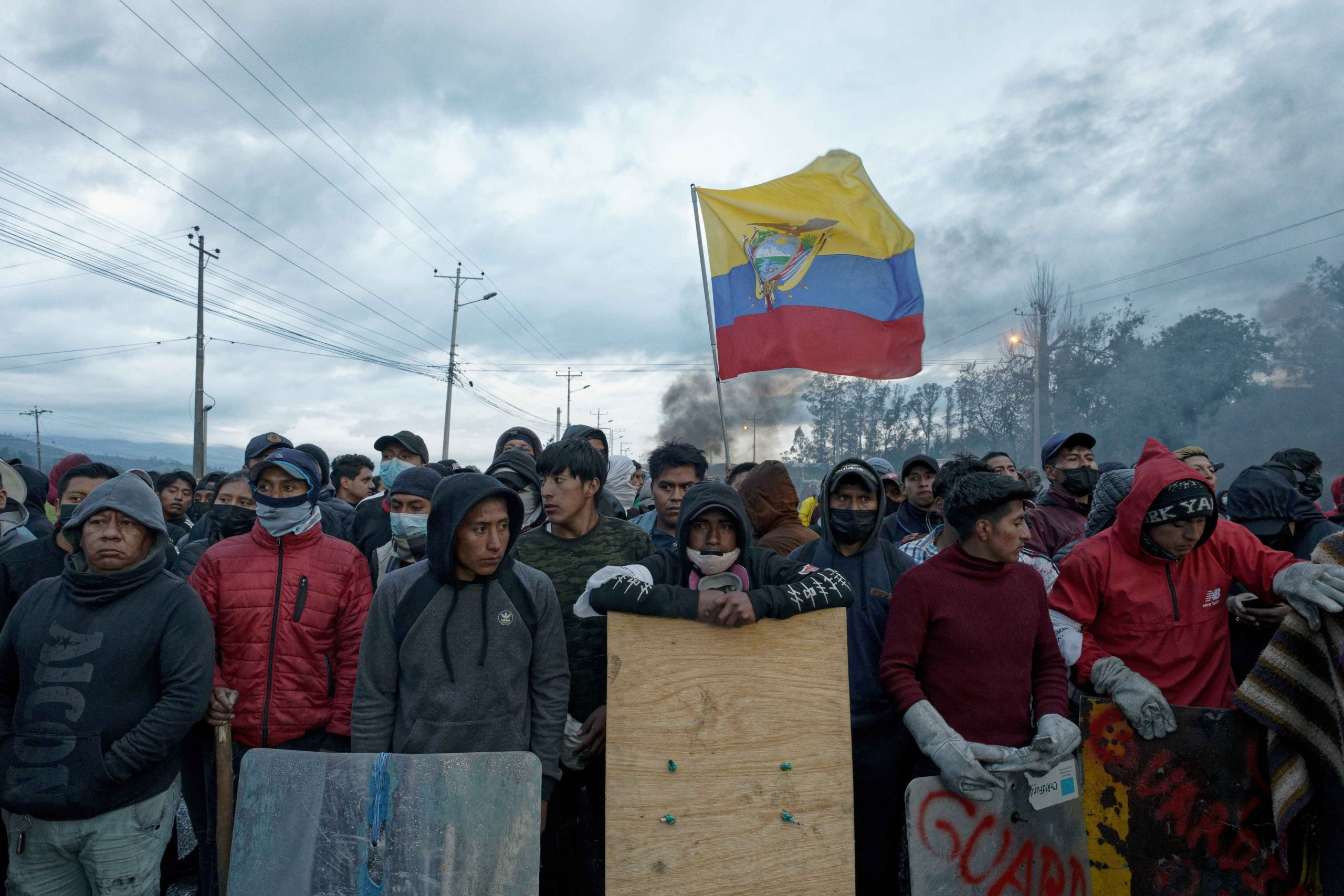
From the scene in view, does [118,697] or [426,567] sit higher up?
[426,567]

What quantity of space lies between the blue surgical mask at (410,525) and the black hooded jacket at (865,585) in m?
1.88

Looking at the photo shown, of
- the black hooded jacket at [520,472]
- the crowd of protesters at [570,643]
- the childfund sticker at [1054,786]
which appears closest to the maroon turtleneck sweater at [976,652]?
the crowd of protesters at [570,643]

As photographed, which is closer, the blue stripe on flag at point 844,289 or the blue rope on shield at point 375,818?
the blue rope on shield at point 375,818

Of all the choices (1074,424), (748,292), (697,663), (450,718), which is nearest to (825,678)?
(697,663)

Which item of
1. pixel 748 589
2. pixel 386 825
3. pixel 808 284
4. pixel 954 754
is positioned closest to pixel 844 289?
pixel 808 284

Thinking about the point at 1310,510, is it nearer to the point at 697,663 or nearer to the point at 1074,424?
the point at 697,663

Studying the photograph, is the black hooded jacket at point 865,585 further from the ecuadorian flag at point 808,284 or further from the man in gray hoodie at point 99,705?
the ecuadorian flag at point 808,284

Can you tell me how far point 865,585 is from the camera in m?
3.21

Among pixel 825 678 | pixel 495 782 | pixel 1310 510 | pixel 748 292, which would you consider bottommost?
pixel 495 782

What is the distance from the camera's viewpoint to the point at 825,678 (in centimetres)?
249

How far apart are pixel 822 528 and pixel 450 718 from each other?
1878 mm

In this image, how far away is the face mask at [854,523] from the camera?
3330 millimetres

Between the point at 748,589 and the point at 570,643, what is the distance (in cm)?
93

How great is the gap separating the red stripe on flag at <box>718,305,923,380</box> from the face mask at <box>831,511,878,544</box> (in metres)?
3.57
